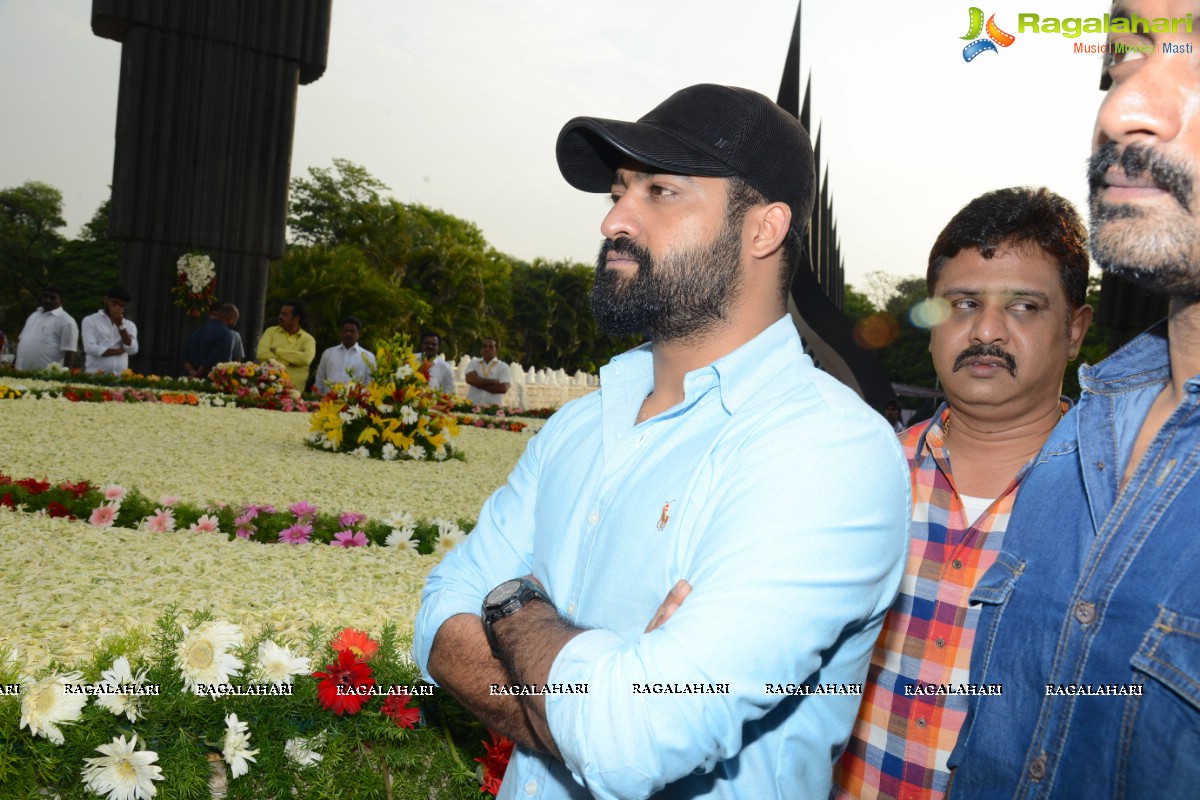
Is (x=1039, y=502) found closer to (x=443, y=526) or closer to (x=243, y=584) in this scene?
(x=243, y=584)

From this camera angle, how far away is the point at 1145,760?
3.70ft

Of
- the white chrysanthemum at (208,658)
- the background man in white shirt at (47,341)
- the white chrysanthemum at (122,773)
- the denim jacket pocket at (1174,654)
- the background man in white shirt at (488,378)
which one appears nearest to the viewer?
the denim jacket pocket at (1174,654)

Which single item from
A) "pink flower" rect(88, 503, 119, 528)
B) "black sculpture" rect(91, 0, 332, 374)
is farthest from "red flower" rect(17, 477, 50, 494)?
"black sculpture" rect(91, 0, 332, 374)

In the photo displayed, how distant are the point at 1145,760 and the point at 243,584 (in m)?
2.85

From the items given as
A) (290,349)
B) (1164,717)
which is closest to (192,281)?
(290,349)

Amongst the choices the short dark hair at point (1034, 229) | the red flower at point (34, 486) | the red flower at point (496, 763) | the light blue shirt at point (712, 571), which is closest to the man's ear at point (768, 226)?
the light blue shirt at point (712, 571)

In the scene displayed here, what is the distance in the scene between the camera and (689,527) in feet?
4.63

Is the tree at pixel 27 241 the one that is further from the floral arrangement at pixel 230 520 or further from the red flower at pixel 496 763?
the red flower at pixel 496 763

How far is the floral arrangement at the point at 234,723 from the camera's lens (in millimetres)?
2020

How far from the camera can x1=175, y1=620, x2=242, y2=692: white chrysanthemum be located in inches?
84.3

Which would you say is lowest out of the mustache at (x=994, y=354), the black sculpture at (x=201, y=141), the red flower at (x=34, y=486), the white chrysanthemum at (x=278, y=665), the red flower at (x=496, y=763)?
the red flower at (x=496, y=763)

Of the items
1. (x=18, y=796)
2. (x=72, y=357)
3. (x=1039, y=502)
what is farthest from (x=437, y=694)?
(x=72, y=357)

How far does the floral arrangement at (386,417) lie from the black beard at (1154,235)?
7059mm

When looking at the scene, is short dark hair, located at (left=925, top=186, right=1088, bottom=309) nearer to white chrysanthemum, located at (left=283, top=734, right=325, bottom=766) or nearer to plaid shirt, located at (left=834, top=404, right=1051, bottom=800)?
plaid shirt, located at (left=834, top=404, right=1051, bottom=800)
